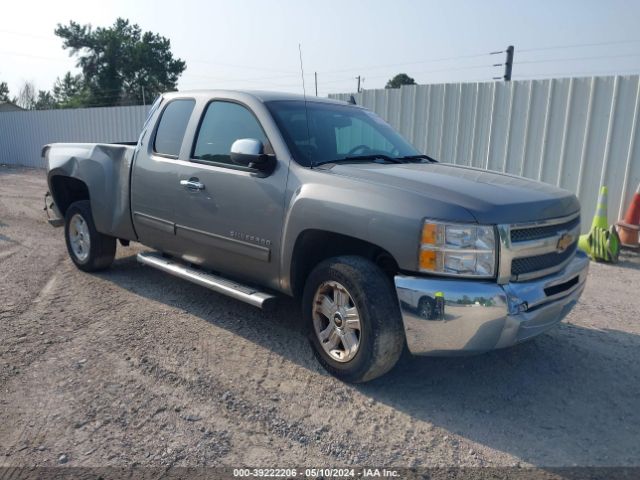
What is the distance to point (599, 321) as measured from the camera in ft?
15.4

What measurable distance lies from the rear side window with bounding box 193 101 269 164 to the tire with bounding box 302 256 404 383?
1.25 m

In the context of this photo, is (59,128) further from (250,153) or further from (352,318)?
(352,318)

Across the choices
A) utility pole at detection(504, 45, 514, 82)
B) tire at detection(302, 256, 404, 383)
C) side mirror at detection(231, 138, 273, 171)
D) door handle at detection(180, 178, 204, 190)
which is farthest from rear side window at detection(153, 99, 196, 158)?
utility pole at detection(504, 45, 514, 82)

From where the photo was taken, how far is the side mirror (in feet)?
11.8

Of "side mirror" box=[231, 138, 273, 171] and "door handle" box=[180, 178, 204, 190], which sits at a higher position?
"side mirror" box=[231, 138, 273, 171]

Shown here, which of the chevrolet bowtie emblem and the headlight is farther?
the chevrolet bowtie emblem

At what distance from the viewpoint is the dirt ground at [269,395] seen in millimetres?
2746

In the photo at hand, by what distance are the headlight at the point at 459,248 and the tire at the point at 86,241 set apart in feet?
13.0

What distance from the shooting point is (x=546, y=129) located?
789 centimetres

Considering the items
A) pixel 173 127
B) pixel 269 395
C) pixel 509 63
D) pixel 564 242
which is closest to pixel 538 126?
pixel 564 242

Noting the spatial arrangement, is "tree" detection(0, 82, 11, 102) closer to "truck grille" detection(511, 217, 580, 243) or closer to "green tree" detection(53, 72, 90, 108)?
"green tree" detection(53, 72, 90, 108)

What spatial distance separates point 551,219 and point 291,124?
1952 millimetres

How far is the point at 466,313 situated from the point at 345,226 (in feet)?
2.95

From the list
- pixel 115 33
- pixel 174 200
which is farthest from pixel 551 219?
pixel 115 33
